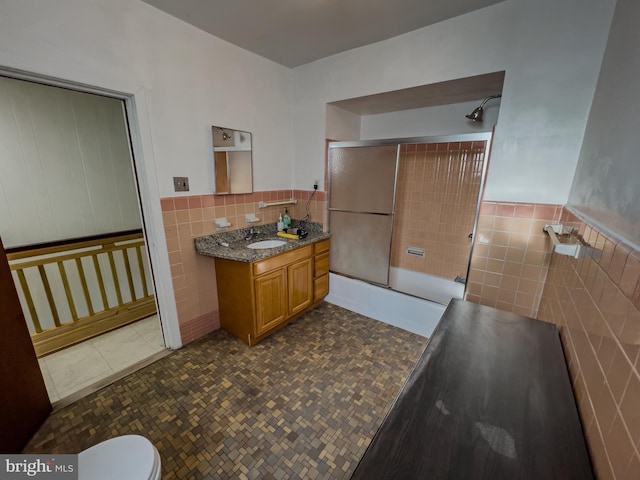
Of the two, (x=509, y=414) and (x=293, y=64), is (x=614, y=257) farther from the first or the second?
(x=293, y=64)

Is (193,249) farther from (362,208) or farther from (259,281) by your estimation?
(362,208)

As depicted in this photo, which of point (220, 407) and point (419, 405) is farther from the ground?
point (419, 405)

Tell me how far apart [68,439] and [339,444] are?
60.0 inches

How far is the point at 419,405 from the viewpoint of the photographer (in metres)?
→ 0.83

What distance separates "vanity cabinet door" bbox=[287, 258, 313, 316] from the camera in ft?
7.95

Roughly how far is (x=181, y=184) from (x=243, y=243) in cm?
72

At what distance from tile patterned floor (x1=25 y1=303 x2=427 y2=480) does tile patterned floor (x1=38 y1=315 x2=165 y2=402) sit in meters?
0.21

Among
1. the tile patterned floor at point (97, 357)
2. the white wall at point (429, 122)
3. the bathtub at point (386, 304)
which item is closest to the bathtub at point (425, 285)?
the bathtub at point (386, 304)

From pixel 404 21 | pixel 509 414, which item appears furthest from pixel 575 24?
pixel 509 414

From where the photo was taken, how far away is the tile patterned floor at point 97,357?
6.13ft

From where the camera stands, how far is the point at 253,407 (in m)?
1.67

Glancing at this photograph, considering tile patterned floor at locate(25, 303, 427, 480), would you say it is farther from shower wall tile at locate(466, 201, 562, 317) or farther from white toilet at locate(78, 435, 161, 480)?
shower wall tile at locate(466, 201, 562, 317)

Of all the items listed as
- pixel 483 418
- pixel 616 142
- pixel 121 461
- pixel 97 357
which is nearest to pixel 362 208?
pixel 616 142

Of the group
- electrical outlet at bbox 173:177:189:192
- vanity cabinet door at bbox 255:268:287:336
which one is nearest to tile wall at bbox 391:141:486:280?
vanity cabinet door at bbox 255:268:287:336
